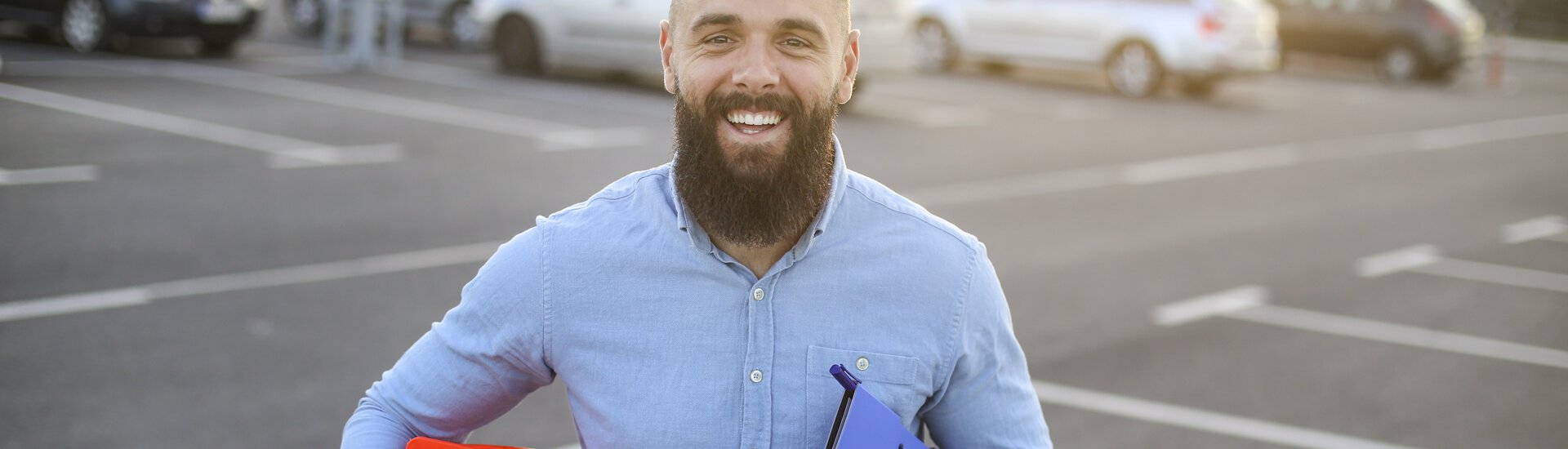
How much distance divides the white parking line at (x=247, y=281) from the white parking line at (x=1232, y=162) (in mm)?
3740

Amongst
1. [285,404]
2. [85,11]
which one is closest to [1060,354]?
[285,404]

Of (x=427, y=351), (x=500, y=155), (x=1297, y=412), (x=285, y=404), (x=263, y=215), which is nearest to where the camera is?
(x=427, y=351)

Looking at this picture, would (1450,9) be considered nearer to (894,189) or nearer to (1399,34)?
(1399,34)

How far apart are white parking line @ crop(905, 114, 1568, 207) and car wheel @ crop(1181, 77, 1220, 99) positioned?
330 cm

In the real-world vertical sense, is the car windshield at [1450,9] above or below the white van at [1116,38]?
above

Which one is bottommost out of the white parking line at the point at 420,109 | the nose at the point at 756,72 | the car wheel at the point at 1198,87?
the car wheel at the point at 1198,87

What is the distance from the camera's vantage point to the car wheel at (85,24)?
639 inches

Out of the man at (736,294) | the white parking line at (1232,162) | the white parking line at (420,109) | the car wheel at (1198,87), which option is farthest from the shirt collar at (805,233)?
the car wheel at (1198,87)

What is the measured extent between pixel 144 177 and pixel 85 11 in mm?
7446

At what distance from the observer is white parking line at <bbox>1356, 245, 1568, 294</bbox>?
942 centimetres

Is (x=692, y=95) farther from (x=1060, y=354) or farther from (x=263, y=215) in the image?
(x=263, y=215)

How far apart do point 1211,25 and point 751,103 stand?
59.6 ft

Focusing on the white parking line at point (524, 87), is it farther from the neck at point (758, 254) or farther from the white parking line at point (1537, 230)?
the neck at point (758, 254)

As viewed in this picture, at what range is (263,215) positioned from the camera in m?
9.02
